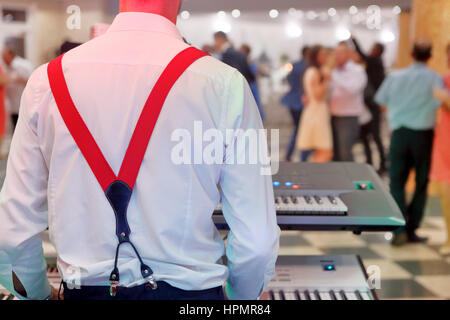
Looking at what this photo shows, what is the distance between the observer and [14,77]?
6863 millimetres

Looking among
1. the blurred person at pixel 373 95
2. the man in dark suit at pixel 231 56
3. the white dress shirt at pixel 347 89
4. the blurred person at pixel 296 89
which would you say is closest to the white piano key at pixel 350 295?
the white dress shirt at pixel 347 89

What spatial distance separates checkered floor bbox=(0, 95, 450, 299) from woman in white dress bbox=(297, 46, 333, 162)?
1.37 metres

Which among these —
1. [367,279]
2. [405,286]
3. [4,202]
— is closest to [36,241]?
[4,202]

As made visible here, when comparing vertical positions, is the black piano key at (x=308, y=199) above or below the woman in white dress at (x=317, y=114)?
above

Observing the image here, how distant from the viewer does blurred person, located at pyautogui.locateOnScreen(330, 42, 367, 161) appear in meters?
5.64

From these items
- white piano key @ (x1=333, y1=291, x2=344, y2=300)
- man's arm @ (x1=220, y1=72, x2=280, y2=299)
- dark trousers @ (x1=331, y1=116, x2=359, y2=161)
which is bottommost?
dark trousers @ (x1=331, y1=116, x2=359, y2=161)

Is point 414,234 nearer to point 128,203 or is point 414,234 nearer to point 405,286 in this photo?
point 405,286

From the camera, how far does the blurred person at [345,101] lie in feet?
18.5

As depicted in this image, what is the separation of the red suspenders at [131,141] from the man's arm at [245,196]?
128 mm

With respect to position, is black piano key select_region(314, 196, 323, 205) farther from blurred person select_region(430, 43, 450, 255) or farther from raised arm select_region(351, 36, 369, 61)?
raised arm select_region(351, 36, 369, 61)

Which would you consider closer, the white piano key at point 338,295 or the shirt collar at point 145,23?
the shirt collar at point 145,23

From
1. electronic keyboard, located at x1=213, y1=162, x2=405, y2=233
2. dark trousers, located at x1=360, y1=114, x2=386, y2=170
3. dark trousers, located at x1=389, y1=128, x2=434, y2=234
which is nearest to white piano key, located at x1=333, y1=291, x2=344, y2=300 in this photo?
electronic keyboard, located at x1=213, y1=162, x2=405, y2=233

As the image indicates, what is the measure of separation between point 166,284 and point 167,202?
181 mm

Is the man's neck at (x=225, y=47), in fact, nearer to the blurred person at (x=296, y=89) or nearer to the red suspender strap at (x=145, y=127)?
the blurred person at (x=296, y=89)
